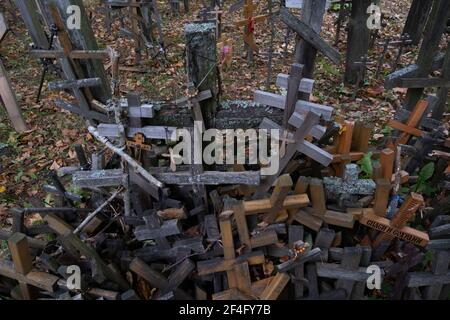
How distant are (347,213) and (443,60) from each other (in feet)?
9.17

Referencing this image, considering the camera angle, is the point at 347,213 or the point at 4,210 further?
the point at 4,210

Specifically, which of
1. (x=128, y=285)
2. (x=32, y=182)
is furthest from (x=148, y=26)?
(x=128, y=285)

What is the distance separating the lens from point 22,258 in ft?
10.0

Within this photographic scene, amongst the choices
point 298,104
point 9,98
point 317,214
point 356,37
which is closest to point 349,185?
point 317,214

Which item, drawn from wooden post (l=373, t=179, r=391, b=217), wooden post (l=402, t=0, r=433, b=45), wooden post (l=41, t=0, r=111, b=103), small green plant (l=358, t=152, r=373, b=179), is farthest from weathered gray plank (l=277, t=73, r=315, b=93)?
wooden post (l=402, t=0, r=433, b=45)

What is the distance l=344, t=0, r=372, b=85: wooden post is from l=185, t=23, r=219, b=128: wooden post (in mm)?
4696

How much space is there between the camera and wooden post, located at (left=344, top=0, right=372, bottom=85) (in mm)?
6656

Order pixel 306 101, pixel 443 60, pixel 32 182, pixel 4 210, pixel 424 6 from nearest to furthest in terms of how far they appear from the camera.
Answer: pixel 306 101 < pixel 443 60 < pixel 4 210 < pixel 32 182 < pixel 424 6

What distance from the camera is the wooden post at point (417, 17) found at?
24.5ft

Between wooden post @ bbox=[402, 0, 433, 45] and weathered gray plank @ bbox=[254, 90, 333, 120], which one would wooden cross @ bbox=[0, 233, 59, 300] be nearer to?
weathered gray plank @ bbox=[254, 90, 333, 120]

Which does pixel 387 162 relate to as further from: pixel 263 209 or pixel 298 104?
pixel 263 209

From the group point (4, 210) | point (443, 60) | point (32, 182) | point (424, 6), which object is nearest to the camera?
point (443, 60)
